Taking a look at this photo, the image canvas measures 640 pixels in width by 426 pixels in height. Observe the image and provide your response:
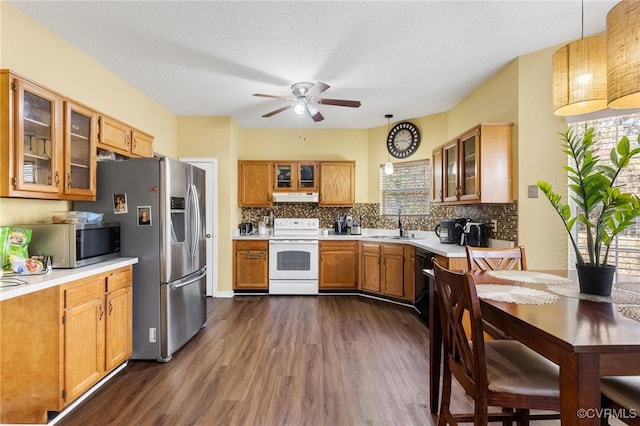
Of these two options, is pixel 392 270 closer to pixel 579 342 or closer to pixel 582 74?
pixel 582 74

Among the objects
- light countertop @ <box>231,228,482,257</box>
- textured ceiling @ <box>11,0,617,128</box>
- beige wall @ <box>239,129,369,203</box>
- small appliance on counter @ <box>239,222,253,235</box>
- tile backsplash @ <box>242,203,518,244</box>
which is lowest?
light countertop @ <box>231,228,482,257</box>

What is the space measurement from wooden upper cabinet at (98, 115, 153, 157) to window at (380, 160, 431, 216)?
3450 millimetres

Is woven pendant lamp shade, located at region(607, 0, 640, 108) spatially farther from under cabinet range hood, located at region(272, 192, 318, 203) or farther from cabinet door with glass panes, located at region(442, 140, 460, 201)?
under cabinet range hood, located at region(272, 192, 318, 203)

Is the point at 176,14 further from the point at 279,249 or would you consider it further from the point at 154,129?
the point at 279,249

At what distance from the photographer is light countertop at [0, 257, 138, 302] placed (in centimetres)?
156

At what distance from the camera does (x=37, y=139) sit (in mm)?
2129

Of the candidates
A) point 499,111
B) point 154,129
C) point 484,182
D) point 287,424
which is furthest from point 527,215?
point 154,129

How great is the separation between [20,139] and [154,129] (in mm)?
2184

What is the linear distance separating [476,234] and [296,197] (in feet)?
8.96

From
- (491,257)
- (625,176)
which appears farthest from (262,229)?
(625,176)

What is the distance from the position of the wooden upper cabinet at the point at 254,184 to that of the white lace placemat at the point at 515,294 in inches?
153

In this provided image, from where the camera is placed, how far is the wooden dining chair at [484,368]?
48.6 inches

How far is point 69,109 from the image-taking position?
2.29 metres

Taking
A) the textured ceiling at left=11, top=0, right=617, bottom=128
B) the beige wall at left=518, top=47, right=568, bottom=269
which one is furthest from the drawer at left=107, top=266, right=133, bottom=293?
the beige wall at left=518, top=47, right=568, bottom=269
